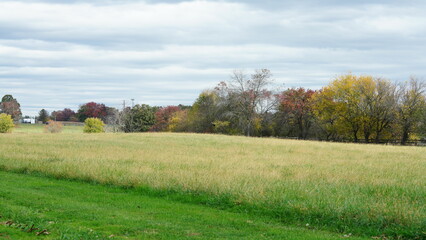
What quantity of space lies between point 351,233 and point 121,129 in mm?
99169

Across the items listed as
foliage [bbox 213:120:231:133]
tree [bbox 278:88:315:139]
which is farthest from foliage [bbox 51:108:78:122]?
tree [bbox 278:88:315:139]

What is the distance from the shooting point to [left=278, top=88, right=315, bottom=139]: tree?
80.2 meters

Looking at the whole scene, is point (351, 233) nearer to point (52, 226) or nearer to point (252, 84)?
point (52, 226)

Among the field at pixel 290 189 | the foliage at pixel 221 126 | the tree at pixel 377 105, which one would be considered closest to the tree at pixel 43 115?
the foliage at pixel 221 126

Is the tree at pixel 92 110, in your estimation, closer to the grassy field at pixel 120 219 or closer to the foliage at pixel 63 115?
the foliage at pixel 63 115

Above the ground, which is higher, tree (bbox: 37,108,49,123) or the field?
tree (bbox: 37,108,49,123)

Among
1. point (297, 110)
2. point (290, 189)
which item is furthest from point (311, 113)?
point (290, 189)

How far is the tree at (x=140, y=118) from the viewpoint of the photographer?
109375mm

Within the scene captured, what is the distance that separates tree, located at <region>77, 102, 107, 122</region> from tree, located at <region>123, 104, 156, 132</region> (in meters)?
39.9

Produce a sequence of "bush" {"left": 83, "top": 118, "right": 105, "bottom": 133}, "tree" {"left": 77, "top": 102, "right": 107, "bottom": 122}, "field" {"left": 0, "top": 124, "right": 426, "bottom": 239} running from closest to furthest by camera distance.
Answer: "field" {"left": 0, "top": 124, "right": 426, "bottom": 239}, "bush" {"left": 83, "top": 118, "right": 105, "bottom": 133}, "tree" {"left": 77, "top": 102, "right": 107, "bottom": 122}

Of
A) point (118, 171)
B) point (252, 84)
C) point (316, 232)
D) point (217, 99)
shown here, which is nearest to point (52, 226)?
point (316, 232)

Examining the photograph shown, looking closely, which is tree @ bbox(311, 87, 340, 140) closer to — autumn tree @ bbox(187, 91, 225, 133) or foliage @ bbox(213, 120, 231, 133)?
foliage @ bbox(213, 120, 231, 133)

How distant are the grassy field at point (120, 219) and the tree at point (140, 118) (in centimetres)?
9485

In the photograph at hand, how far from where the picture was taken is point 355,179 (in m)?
18.2
